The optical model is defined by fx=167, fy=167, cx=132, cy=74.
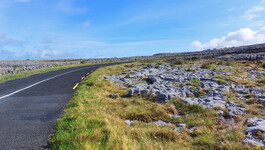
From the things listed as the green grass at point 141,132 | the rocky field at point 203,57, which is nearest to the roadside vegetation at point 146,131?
the green grass at point 141,132

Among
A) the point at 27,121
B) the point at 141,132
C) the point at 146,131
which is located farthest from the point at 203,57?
the point at 27,121

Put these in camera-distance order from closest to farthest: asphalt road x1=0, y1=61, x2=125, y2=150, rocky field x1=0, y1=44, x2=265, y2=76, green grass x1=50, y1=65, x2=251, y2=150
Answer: green grass x1=50, y1=65, x2=251, y2=150
asphalt road x1=0, y1=61, x2=125, y2=150
rocky field x1=0, y1=44, x2=265, y2=76

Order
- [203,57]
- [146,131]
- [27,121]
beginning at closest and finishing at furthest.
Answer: [146,131] < [27,121] < [203,57]

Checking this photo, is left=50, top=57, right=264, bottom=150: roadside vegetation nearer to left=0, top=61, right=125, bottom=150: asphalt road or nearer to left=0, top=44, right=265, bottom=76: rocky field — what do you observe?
left=0, top=61, right=125, bottom=150: asphalt road

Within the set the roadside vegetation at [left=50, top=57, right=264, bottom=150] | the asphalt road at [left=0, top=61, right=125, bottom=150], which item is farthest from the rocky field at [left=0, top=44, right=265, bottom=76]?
the roadside vegetation at [left=50, top=57, right=264, bottom=150]

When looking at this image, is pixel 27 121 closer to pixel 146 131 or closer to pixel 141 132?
pixel 141 132

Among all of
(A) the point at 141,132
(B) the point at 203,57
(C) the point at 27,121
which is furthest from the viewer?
(B) the point at 203,57

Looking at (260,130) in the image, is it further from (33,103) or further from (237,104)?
(33,103)

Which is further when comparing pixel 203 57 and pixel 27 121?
pixel 203 57

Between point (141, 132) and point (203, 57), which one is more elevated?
point (203, 57)

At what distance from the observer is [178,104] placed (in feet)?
25.2

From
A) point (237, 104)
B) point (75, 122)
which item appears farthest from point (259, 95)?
point (75, 122)

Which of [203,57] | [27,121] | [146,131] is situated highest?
[203,57]

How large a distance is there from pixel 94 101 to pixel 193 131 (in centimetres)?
472
